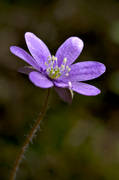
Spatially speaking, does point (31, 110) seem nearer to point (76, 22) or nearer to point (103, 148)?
point (103, 148)

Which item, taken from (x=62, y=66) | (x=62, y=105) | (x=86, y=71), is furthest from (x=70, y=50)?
(x=62, y=105)

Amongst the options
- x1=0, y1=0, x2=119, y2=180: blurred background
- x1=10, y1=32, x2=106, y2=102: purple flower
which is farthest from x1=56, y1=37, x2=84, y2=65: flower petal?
x1=0, y1=0, x2=119, y2=180: blurred background

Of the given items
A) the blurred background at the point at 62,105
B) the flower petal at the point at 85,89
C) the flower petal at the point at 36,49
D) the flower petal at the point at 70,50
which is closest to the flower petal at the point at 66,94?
the flower petal at the point at 85,89

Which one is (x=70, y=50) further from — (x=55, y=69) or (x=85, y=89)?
(x=85, y=89)

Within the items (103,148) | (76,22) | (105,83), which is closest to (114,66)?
(105,83)

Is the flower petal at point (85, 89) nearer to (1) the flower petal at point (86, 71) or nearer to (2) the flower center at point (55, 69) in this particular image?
(1) the flower petal at point (86, 71)

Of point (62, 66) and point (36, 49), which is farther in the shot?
point (62, 66)

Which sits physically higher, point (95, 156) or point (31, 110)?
point (31, 110)
